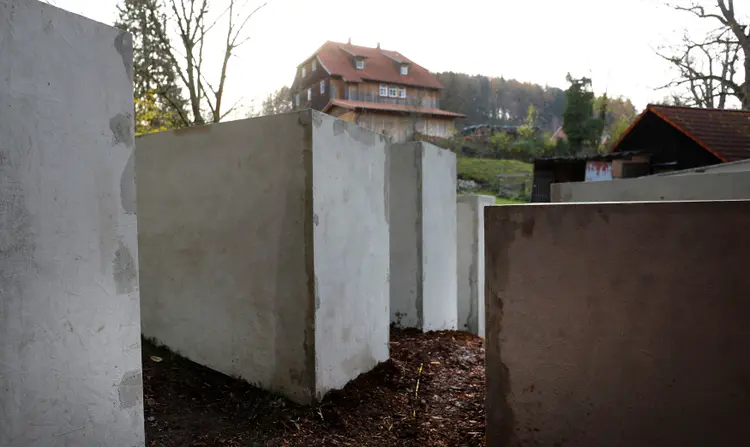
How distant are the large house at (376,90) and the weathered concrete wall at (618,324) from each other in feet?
93.0

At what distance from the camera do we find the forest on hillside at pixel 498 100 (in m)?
46.2

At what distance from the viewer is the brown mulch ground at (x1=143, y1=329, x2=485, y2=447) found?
10.3 feet

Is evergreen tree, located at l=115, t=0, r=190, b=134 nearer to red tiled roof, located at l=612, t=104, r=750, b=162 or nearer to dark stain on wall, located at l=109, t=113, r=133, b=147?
dark stain on wall, located at l=109, t=113, r=133, b=147

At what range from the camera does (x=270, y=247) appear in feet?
11.7

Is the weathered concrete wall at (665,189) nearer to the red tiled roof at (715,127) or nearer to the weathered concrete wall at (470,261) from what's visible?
the weathered concrete wall at (470,261)

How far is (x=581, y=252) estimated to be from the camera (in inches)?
94.5

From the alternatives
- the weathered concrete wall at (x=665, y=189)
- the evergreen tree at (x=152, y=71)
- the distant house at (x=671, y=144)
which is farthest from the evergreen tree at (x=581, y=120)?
the weathered concrete wall at (x=665, y=189)

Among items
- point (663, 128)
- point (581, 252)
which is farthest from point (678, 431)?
point (663, 128)

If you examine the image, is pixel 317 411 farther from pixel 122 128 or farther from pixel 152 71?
pixel 152 71

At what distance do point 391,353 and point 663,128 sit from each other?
15.6m

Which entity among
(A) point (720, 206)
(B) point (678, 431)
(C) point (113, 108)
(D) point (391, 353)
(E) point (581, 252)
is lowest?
(D) point (391, 353)

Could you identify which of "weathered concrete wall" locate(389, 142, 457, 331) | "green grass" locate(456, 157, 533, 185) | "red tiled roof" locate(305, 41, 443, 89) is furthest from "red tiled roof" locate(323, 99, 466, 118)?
"weathered concrete wall" locate(389, 142, 457, 331)

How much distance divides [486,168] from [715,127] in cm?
1309

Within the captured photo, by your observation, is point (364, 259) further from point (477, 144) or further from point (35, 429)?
point (477, 144)
